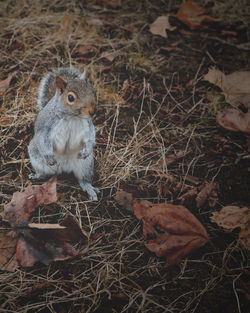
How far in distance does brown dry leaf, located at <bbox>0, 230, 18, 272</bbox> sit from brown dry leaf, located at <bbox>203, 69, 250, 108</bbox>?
2.79ft

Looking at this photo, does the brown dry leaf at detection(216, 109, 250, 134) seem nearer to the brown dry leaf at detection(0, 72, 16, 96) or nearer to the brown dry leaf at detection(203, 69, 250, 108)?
the brown dry leaf at detection(203, 69, 250, 108)

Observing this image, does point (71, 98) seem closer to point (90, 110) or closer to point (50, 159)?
point (90, 110)

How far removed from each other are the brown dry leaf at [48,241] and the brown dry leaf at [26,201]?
33 mm

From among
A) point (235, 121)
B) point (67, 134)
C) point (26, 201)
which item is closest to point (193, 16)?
point (235, 121)

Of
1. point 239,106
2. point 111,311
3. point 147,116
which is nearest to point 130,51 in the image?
point 147,116

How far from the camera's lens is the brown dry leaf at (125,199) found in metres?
1.00

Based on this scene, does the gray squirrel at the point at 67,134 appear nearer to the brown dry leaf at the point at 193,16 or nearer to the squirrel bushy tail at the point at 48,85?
the squirrel bushy tail at the point at 48,85

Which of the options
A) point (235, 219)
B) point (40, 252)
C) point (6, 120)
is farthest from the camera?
point (6, 120)

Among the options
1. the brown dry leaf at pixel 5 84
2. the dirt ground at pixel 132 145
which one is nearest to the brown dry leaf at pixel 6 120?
the dirt ground at pixel 132 145

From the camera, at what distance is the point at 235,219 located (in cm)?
101

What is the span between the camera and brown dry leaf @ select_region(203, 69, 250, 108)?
130cm

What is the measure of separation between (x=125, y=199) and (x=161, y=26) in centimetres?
89

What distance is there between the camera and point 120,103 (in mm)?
1261

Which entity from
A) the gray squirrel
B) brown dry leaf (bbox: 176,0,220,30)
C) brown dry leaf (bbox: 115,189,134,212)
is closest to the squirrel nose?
the gray squirrel
